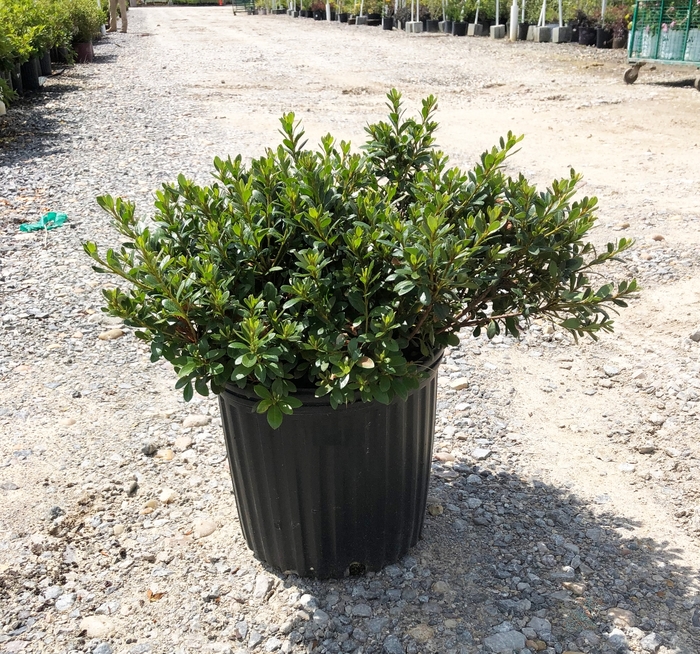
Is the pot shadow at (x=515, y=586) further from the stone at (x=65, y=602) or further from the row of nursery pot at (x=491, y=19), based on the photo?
the row of nursery pot at (x=491, y=19)

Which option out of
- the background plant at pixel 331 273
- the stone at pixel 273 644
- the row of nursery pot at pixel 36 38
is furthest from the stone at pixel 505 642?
the row of nursery pot at pixel 36 38

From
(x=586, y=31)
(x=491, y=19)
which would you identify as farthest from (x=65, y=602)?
(x=491, y=19)

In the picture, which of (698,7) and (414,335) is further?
(698,7)

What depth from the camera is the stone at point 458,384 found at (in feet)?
11.1

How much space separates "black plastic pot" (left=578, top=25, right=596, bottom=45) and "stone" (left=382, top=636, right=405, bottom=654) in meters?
17.9

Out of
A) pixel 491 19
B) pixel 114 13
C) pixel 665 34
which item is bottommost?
pixel 491 19

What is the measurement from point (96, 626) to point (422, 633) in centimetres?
93

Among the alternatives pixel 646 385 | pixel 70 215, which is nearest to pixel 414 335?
pixel 646 385

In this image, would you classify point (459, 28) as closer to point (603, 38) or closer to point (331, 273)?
point (603, 38)

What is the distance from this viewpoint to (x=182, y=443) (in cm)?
299

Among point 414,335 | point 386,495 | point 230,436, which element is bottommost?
point 386,495

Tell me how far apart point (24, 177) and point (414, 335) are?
597 centimetres

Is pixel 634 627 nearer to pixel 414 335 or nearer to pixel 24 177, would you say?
pixel 414 335

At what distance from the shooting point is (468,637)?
2.06 metres
